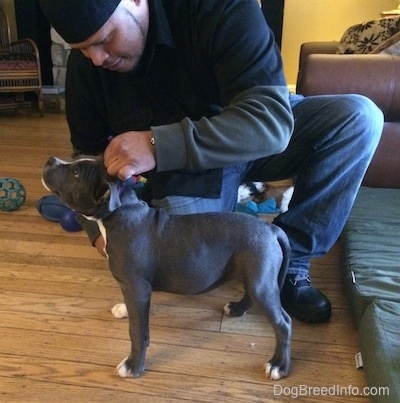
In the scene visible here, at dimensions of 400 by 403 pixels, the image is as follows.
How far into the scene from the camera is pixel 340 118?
1.32 metres

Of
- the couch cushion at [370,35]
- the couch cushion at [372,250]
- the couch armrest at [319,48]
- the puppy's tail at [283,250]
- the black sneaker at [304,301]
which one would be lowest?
the black sneaker at [304,301]

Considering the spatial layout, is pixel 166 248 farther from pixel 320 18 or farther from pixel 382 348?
pixel 320 18

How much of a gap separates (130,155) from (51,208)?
104cm

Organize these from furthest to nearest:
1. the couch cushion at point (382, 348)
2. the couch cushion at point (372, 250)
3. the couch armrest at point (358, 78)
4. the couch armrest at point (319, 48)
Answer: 1. the couch armrest at point (319, 48)
2. the couch armrest at point (358, 78)
3. the couch cushion at point (372, 250)
4. the couch cushion at point (382, 348)

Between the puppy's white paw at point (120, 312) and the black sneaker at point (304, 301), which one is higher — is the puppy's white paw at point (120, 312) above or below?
below

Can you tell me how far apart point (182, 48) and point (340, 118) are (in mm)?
453

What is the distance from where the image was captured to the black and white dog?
100 centimetres

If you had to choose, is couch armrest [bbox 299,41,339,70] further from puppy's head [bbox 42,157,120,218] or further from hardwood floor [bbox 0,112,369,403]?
puppy's head [bbox 42,157,120,218]

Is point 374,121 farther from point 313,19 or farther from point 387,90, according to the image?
point 313,19

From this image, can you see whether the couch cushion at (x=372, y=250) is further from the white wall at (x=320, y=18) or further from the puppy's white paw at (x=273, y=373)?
the white wall at (x=320, y=18)

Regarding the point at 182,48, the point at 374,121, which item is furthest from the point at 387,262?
the point at 182,48

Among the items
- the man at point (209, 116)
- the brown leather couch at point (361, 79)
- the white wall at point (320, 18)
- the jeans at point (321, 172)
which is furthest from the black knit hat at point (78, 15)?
the white wall at point (320, 18)

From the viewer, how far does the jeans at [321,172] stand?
51.8 inches

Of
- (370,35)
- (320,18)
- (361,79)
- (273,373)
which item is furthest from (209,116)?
(320,18)
